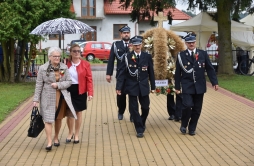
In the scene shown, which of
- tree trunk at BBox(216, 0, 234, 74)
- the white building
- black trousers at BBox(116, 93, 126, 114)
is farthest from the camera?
the white building

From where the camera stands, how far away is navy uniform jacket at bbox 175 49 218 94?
9875 millimetres

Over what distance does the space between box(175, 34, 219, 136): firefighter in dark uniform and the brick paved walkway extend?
400 mm

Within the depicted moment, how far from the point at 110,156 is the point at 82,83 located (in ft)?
4.68

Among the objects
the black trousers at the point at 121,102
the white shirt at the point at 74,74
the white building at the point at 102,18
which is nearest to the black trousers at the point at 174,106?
the black trousers at the point at 121,102

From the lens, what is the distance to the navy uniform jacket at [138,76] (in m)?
9.78

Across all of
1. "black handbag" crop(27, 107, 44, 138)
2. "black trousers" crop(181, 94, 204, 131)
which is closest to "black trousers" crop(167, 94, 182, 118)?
"black trousers" crop(181, 94, 204, 131)

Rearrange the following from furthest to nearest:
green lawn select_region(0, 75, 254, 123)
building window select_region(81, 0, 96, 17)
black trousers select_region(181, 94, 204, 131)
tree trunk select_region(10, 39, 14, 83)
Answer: building window select_region(81, 0, 96, 17)
tree trunk select_region(10, 39, 14, 83)
green lawn select_region(0, 75, 254, 123)
black trousers select_region(181, 94, 204, 131)

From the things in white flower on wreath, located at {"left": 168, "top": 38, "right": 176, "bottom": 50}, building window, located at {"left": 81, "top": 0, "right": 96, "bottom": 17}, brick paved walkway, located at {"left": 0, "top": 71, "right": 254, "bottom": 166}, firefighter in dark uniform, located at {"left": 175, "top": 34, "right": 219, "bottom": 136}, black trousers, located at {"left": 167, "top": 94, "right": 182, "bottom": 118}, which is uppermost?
building window, located at {"left": 81, "top": 0, "right": 96, "bottom": 17}

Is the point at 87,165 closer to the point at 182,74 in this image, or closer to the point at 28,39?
the point at 182,74

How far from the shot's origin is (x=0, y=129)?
35.2 ft

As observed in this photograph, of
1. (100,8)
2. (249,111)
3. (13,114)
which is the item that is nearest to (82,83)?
(13,114)

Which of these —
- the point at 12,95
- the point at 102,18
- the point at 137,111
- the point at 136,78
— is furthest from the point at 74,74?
the point at 102,18

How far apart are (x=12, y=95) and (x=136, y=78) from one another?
26.0ft

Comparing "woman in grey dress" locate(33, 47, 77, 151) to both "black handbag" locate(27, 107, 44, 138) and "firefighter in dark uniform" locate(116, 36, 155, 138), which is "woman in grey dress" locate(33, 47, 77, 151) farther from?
"firefighter in dark uniform" locate(116, 36, 155, 138)
